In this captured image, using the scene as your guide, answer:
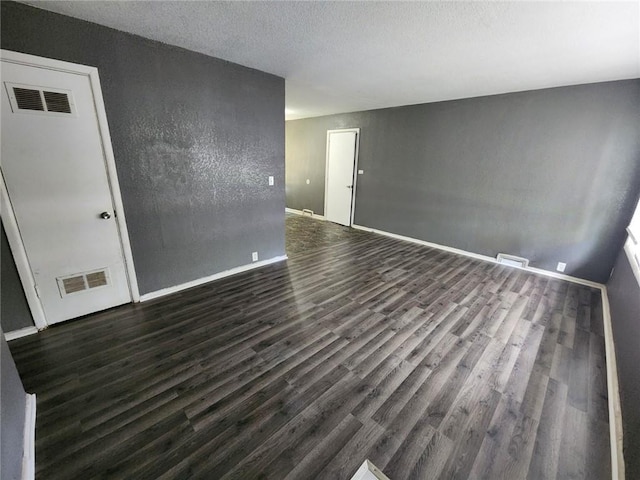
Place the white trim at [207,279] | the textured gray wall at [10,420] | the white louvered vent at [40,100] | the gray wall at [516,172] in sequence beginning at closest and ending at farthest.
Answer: the textured gray wall at [10,420]
the white louvered vent at [40,100]
the white trim at [207,279]
the gray wall at [516,172]

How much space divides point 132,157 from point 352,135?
436 centimetres

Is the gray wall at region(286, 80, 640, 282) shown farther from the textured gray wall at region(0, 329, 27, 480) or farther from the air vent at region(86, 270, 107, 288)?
the textured gray wall at region(0, 329, 27, 480)

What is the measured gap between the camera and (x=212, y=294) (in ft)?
9.99

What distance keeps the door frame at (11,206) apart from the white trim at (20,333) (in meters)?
0.04

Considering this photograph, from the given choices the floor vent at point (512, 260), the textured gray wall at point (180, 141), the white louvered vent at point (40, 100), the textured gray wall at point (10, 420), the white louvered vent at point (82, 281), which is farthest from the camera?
the floor vent at point (512, 260)

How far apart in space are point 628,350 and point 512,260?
95.4 inches

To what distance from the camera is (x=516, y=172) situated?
12.8 ft

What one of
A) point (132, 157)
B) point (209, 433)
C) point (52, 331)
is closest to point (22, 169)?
point (132, 157)

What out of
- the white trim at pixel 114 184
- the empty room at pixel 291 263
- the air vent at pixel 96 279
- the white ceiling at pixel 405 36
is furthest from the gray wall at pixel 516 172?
the air vent at pixel 96 279

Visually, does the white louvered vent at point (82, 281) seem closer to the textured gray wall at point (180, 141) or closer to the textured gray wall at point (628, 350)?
the textured gray wall at point (180, 141)

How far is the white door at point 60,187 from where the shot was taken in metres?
2.02

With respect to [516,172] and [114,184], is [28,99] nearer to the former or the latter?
[114,184]

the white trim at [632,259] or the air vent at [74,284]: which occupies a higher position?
the white trim at [632,259]

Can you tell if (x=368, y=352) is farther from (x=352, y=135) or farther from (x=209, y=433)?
(x=352, y=135)
